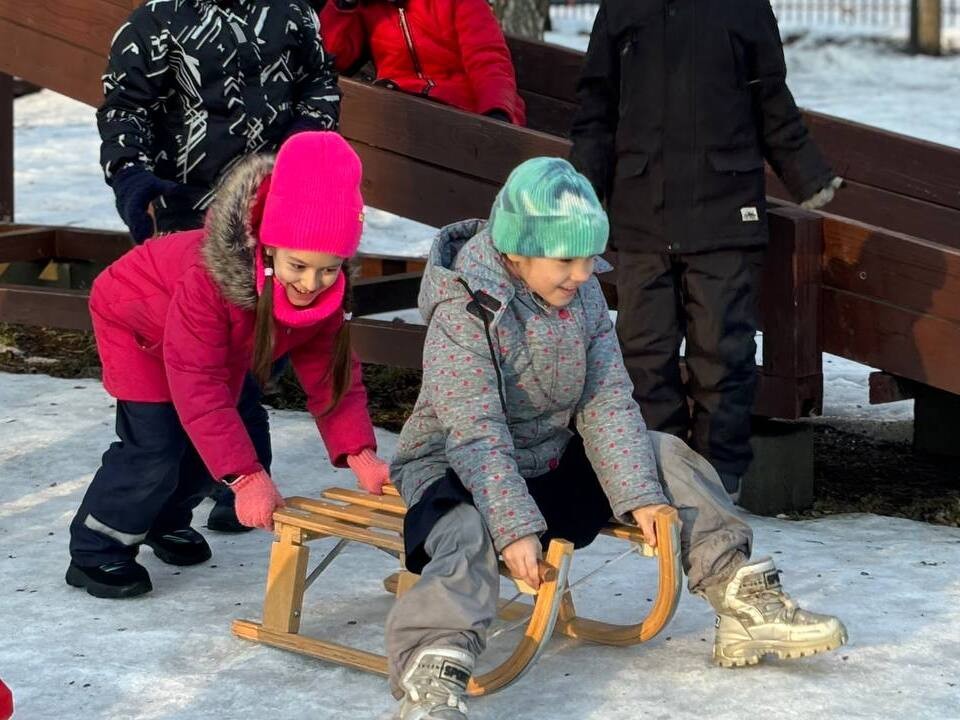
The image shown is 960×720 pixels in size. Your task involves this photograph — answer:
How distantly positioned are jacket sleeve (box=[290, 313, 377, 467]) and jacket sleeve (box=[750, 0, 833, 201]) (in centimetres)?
153

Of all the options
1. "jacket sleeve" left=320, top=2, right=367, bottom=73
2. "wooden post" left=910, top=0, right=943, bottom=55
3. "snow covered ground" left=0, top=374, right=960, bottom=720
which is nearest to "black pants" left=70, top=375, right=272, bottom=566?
"snow covered ground" left=0, top=374, right=960, bottom=720

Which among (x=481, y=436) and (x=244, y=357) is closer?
(x=481, y=436)

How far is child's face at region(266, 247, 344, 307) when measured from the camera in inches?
146

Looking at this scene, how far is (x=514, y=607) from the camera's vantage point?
13.1 feet

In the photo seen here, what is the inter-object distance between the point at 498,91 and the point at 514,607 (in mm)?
2488

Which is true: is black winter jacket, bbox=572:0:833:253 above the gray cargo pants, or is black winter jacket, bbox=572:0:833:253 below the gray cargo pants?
above

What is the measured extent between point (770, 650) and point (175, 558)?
5.39 ft

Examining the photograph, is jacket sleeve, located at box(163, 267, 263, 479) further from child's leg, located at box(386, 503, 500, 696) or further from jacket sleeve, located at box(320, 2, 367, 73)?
jacket sleeve, located at box(320, 2, 367, 73)

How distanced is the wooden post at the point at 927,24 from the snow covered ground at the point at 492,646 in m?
14.0

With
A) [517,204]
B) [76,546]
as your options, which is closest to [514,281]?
[517,204]

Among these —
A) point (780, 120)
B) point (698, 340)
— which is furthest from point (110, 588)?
point (780, 120)

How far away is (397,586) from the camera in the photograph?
13.2 ft

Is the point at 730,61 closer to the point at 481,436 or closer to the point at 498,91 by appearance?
the point at 498,91

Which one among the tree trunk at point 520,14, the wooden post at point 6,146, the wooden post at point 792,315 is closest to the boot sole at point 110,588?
the wooden post at point 792,315
